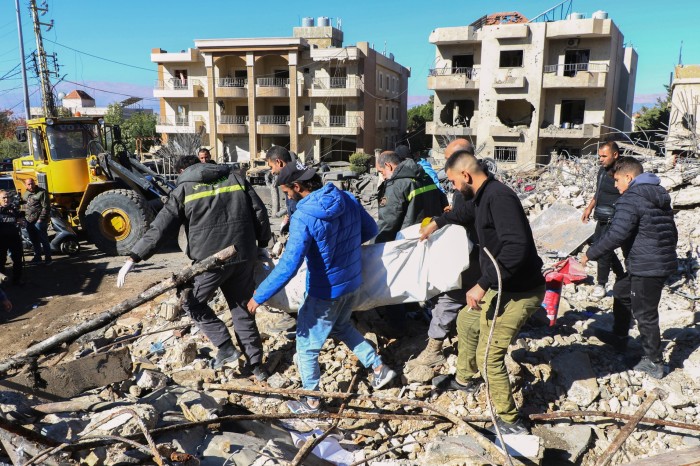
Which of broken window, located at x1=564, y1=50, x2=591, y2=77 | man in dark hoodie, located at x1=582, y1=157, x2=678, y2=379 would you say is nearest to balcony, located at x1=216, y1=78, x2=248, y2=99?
broken window, located at x1=564, y1=50, x2=591, y2=77

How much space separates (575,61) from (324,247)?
86.2ft

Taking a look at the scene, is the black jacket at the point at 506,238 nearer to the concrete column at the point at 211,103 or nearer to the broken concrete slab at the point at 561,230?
the broken concrete slab at the point at 561,230

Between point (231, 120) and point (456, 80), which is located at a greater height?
point (456, 80)

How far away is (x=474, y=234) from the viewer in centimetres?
413

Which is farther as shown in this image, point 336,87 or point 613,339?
point 336,87

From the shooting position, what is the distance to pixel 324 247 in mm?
3484

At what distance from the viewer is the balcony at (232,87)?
102 feet

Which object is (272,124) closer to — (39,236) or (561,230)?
(39,236)

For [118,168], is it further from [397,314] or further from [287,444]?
[287,444]

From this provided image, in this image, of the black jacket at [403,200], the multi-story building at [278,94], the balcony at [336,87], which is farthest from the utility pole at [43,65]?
the black jacket at [403,200]

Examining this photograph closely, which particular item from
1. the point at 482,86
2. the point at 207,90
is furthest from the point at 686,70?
the point at 207,90

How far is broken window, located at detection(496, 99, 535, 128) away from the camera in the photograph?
2714cm

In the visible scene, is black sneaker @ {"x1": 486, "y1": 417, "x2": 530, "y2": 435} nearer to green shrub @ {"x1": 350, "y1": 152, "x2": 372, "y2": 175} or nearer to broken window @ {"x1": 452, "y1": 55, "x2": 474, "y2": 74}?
green shrub @ {"x1": 350, "y1": 152, "x2": 372, "y2": 175}

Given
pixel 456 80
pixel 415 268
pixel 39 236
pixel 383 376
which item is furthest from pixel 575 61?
pixel 383 376
